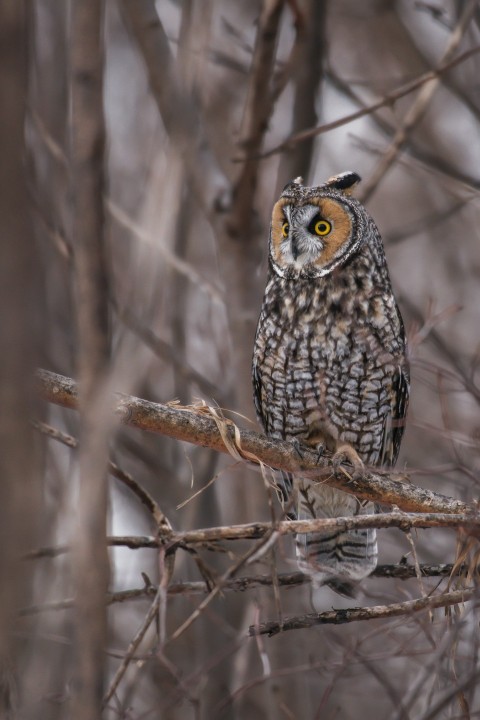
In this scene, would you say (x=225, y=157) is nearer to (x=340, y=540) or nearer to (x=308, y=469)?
(x=340, y=540)

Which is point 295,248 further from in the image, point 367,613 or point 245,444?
point 367,613

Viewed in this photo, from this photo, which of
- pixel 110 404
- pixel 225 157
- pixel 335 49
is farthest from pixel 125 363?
pixel 335 49

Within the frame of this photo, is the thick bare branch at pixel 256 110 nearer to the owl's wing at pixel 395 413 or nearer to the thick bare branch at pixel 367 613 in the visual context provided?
the owl's wing at pixel 395 413

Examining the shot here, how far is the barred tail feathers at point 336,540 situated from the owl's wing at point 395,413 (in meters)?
0.29

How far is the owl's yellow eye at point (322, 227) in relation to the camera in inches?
171

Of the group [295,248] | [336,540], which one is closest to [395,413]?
[336,540]

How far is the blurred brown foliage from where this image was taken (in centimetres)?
104

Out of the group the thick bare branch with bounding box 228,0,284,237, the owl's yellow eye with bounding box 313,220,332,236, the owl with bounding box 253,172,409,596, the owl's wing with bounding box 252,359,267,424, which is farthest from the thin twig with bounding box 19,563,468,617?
the thick bare branch with bounding box 228,0,284,237

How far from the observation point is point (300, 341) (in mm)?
4230

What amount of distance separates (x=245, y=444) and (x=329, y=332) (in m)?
1.27

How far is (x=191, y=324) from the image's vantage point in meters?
6.52

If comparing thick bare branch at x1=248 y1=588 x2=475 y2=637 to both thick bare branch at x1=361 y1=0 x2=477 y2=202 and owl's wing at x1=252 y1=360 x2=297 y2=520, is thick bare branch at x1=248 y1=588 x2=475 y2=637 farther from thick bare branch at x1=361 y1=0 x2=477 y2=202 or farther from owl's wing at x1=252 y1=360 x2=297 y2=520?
thick bare branch at x1=361 y1=0 x2=477 y2=202

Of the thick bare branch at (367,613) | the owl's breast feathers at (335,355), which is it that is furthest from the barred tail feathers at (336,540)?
the thick bare branch at (367,613)

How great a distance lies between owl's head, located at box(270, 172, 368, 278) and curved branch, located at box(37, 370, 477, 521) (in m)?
1.08
